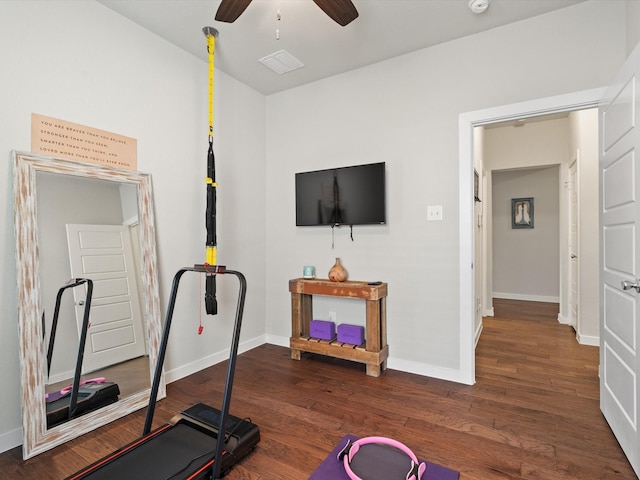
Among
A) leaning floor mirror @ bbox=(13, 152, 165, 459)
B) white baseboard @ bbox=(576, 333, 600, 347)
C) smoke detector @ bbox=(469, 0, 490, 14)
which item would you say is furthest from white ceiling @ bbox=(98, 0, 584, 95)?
white baseboard @ bbox=(576, 333, 600, 347)

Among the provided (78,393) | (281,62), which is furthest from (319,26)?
(78,393)

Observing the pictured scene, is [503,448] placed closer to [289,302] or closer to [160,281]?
[289,302]

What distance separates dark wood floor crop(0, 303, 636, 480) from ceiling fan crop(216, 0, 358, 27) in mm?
2398

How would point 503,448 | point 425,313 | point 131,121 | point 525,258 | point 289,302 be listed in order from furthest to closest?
point 525,258 → point 289,302 → point 425,313 → point 131,121 → point 503,448

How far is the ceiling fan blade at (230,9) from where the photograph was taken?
5.91 ft

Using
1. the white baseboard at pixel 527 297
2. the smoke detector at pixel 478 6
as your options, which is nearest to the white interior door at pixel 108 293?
the smoke detector at pixel 478 6

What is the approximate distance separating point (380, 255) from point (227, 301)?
1.50 m

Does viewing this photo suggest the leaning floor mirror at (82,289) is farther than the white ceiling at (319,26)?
No

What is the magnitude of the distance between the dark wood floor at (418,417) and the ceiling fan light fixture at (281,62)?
107 inches

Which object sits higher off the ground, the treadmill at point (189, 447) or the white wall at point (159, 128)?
the white wall at point (159, 128)

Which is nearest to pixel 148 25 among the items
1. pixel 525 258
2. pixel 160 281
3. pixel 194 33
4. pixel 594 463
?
pixel 194 33

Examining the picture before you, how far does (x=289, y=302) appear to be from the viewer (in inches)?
142

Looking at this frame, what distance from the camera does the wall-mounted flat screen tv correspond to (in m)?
2.97

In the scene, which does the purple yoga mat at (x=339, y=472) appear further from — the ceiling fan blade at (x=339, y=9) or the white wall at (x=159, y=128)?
the ceiling fan blade at (x=339, y=9)
